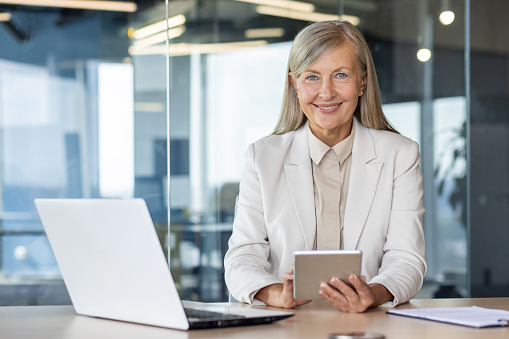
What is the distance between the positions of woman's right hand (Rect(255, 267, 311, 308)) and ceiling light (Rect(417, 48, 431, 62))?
3.68 metres

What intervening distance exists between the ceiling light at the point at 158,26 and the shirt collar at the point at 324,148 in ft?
8.81

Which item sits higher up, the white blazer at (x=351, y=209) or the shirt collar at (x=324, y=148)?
the shirt collar at (x=324, y=148)

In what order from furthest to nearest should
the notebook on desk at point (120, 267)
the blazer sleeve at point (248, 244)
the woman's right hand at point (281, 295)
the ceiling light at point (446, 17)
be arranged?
the ceiling light at point (446, 17)
the blazer sleeve at point (248, 244)
the woman's right hand at point (281, 295)
the notebook on desk at point (120, 267)

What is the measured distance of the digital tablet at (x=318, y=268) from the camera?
1744 mm

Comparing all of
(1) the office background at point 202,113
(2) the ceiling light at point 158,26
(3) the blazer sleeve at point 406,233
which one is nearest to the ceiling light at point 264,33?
(1) the office background at point 202,113

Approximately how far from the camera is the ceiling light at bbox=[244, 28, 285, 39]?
17.0ft

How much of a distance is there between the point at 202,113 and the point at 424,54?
1688 millimetres

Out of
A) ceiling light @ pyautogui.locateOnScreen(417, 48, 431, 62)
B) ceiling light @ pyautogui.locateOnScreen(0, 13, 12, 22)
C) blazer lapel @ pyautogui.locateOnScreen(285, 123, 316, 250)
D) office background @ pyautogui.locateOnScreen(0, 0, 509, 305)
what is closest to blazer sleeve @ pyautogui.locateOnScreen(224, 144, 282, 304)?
blazer lapel @ pyautogui.locateOnScreen(285, 123, 316, 250)

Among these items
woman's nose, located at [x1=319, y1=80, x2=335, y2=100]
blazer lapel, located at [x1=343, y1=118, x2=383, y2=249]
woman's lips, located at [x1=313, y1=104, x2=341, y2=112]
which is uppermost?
woman's nose, located at [x1=319, y1=80, x2=335, y2=100]

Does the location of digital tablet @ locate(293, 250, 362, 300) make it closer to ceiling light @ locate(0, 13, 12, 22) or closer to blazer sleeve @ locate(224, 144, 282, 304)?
blazer sleeve @ locate(224, 144, 282, 304)

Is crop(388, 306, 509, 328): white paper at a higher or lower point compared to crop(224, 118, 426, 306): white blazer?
lower

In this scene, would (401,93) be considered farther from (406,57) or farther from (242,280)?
(242,280)

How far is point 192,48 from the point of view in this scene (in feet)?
16.5

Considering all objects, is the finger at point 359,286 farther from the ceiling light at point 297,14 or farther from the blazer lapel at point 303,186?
the ceiling light at point 297,14
